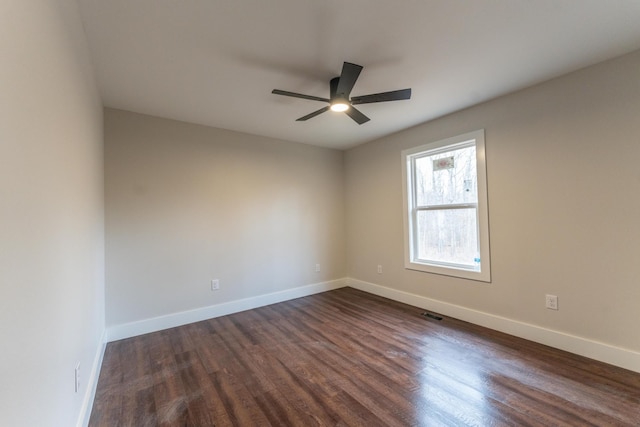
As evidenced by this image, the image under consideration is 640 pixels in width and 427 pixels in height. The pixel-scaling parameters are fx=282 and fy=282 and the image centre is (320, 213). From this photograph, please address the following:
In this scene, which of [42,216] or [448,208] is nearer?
[42,216]

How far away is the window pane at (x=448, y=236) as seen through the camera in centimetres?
324

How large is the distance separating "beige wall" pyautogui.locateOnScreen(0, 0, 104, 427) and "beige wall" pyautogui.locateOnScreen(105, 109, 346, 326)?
1.21 metres

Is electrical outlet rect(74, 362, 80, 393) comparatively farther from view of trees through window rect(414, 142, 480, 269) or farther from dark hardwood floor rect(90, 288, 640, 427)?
view of trees through window rect(414, 142, 480, 269)

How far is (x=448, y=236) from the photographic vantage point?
3469 mm

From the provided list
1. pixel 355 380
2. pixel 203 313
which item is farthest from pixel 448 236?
pixel 203 313

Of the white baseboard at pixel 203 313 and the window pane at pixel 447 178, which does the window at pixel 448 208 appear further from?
the white baseboard at pixel 203 313

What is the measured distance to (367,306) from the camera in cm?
378

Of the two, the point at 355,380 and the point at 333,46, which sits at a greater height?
the point at 333,46

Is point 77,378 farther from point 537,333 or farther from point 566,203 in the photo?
point 566,203

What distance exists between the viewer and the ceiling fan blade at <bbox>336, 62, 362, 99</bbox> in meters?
1.92

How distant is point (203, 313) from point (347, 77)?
3058 mm

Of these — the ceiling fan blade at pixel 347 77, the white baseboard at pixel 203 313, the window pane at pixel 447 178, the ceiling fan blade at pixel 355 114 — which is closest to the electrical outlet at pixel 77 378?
the white baseboard at pixel 203 313

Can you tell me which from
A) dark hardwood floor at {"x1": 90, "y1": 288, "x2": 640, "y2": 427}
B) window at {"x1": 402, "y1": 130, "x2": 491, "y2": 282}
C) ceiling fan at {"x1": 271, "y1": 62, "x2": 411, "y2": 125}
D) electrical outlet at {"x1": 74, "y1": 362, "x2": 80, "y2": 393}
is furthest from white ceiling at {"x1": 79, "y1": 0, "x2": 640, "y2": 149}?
dark hardwood floor at {"x1": 90, "y1": 288, "x2": 640, "y2": 427}

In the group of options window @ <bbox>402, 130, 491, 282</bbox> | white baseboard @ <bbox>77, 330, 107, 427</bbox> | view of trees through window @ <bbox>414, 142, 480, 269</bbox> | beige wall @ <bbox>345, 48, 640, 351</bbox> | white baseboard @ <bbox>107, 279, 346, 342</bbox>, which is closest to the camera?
white baseboard @ <bbox>77, 330, 107, 427</bbox>
